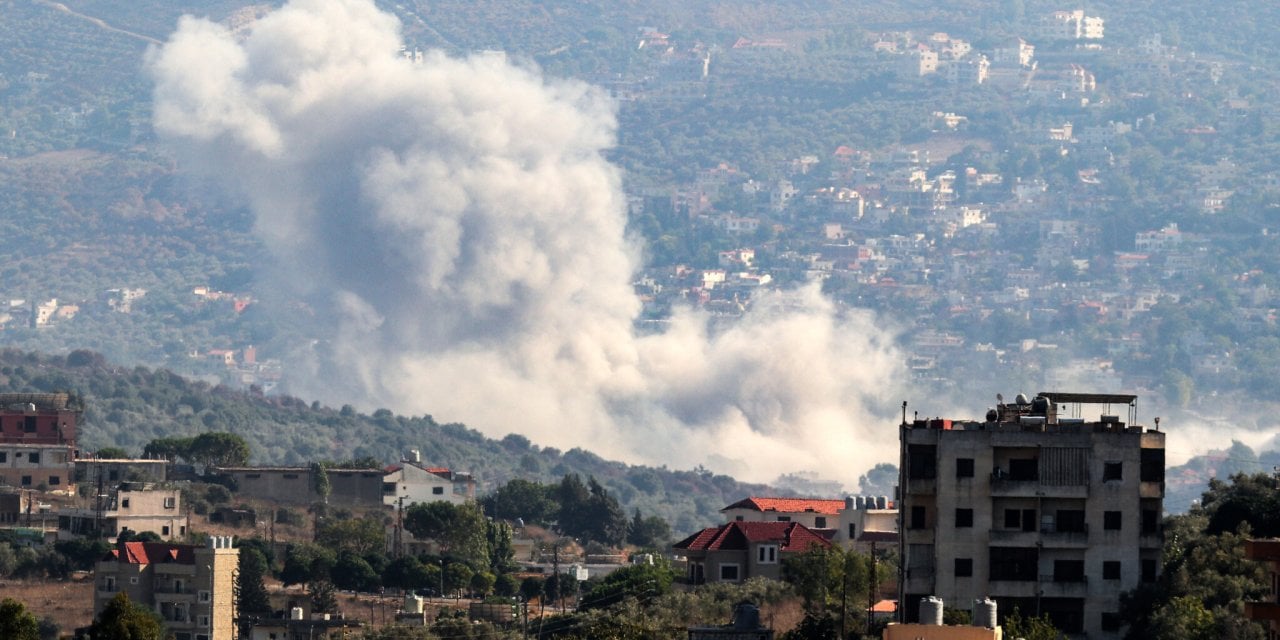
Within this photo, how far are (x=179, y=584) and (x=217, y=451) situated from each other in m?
35.4

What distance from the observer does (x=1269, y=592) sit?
45.9m

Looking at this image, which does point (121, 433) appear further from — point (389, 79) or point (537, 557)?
point (537, 557)

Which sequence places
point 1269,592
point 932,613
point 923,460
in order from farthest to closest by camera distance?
1. point 923,460
2. point 1269,592
3. point 932,613

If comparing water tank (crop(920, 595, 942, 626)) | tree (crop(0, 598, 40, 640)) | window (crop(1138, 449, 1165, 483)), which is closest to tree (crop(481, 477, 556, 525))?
window (crop(1138, 449, 1165, 483))

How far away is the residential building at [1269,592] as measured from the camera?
142 ft

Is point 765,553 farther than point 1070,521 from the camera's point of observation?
Yes

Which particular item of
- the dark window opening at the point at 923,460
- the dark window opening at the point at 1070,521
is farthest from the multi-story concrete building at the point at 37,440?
the dark window opening at the point at 1070,521

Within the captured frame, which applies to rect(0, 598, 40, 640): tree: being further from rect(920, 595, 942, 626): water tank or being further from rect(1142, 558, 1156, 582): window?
rect(1142, 558, 1156, 582): window

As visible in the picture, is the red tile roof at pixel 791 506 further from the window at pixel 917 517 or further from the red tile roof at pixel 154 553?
the window at pixel 917 517

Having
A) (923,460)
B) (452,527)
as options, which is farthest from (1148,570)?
(452,527)

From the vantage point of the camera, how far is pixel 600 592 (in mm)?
76250

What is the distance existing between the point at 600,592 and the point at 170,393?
333ft

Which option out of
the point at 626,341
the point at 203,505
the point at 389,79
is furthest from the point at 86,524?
the point at 626,341

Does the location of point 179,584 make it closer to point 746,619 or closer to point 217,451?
point 746,619
